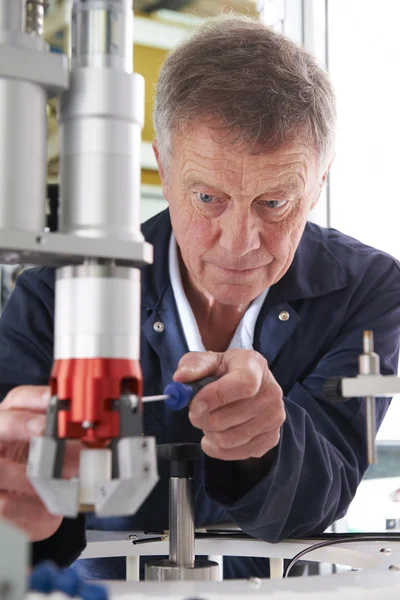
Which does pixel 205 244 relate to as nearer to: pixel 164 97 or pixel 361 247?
pixel 164 97

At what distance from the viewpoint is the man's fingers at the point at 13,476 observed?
2.67 feet

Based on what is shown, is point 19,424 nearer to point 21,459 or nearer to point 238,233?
point 21,459

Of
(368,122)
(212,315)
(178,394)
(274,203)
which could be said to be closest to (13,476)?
(178,394)

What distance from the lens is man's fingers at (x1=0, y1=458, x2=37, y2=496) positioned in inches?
32.0

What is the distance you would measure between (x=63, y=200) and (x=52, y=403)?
0.15 metres

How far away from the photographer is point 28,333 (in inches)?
51.4

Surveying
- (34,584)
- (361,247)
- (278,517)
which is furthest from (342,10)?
(34,584)

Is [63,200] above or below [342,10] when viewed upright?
below

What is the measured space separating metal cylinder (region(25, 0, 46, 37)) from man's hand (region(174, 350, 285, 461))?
1.10 feet

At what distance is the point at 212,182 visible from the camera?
1127 millimetres

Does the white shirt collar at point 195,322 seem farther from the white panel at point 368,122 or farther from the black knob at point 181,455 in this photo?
the white panel at point 368,122

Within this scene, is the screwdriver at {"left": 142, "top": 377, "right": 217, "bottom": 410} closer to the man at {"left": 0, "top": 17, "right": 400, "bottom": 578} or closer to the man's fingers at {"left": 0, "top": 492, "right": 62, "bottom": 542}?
the man at {"left": 0, "top": 17, "right": 400, "bottom": 578}

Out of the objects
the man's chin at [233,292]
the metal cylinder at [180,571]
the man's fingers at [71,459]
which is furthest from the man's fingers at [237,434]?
the man's chin at [233,292]

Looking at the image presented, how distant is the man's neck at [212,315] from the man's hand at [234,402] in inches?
19.5
